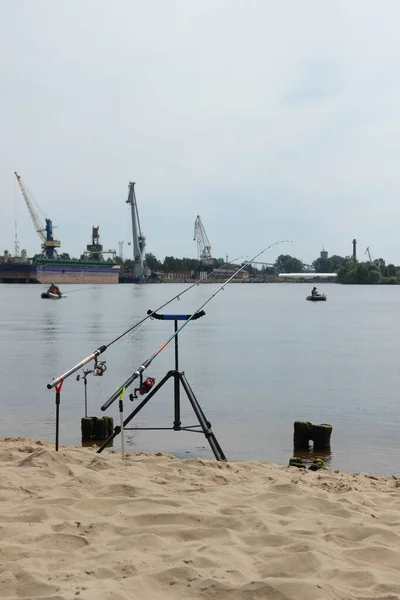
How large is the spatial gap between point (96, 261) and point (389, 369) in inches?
6444

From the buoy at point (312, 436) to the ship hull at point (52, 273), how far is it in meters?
156

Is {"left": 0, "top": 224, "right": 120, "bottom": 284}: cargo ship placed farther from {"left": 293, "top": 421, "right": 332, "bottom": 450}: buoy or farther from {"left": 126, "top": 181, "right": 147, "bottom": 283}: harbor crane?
{"left": 293, "top": 421, "right": 332, "bottom": 450}: buoy

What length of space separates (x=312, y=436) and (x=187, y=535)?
6020mm

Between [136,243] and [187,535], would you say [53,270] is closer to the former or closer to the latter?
[136,243]

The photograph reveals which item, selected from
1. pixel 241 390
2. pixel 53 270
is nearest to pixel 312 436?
pixel 241 390

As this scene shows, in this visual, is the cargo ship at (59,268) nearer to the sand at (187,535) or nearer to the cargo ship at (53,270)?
the cargo ship at (53,270)

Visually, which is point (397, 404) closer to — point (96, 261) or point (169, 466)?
point (169, 466)

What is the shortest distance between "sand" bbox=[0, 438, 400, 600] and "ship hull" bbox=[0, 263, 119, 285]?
160 m

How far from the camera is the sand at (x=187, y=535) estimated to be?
147 inches

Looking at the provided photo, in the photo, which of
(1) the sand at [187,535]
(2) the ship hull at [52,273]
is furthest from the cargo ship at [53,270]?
(1) the sand at [187,535]

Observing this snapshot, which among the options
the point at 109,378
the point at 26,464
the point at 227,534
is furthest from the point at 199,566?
the point at 109,378

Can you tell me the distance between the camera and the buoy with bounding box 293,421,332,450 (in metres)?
10.3

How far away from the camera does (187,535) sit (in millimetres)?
4609

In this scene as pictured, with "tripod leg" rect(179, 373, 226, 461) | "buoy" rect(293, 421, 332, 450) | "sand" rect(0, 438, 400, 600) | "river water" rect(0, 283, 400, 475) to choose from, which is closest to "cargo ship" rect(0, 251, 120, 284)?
"river water" rect(0, 283, 400, 475)
